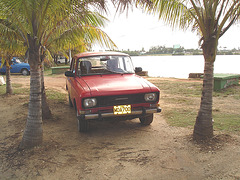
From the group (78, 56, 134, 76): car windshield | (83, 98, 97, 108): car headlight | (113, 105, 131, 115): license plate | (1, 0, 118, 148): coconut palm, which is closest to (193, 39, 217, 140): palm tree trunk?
(113, 105, 131, 115): license plate

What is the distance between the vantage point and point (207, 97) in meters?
4.31

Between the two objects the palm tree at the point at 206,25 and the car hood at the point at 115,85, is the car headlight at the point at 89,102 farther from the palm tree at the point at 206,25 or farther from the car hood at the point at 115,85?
the palm tree at the point at 206,25

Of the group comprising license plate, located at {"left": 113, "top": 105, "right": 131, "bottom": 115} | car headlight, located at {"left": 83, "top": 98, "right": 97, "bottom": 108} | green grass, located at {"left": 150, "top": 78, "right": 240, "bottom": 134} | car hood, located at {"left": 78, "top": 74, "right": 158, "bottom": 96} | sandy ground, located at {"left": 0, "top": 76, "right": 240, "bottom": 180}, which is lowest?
sandy ground, located at {"left": 0, "top": 76, "right": 240, "bottom": 180}

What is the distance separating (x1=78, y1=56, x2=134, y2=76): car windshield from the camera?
590 centimetres

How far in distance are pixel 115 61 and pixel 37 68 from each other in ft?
7.44

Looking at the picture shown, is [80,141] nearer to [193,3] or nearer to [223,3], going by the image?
[193,3]

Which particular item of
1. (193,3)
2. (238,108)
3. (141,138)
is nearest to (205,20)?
(193,3)

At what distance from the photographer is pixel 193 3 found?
4086mm

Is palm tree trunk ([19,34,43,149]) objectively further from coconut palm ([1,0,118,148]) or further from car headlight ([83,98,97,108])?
car headlight ([83,98,97,108])

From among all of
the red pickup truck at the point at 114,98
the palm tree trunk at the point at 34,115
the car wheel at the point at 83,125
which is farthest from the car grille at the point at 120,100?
the palm tree trunk at the point at 34,115

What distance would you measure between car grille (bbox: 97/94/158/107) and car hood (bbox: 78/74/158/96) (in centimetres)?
10

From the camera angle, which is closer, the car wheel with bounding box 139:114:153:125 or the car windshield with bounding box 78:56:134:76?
the car wheel with bounding box 139:114:153:125

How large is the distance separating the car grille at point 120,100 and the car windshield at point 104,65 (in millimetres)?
1317

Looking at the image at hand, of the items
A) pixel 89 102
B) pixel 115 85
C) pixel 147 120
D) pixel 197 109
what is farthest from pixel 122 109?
pixel 197 109
